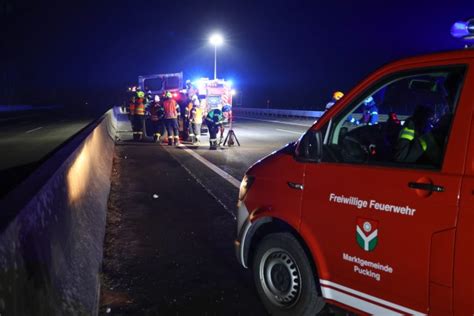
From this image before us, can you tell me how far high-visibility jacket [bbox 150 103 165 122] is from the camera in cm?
1664

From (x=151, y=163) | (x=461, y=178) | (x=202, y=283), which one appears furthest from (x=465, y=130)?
(x=151, y=163)

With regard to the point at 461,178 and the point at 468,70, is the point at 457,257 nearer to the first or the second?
the point at 461,178

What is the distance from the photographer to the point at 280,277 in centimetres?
368

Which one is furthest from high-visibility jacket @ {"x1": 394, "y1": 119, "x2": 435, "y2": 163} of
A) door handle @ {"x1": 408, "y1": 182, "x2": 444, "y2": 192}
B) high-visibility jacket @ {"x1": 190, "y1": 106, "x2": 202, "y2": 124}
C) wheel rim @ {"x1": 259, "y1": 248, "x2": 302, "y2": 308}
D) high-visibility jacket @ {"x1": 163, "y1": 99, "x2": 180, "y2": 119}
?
high-visibility jacket @ {"x1": 163, "y1": 99, "x2": 180, "y2": 119}

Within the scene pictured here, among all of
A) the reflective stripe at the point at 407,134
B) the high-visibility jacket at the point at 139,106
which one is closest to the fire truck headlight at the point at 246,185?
the reflective stripe at the point at 407,134

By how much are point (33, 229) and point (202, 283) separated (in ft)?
7.12

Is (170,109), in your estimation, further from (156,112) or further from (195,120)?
(156,112)

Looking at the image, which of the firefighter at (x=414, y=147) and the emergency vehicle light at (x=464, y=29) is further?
the emergency vehicle light at (x=464, y=29)

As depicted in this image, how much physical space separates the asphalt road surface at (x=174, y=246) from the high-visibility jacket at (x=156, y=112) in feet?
20.1

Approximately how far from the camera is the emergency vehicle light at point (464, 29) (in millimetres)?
3350

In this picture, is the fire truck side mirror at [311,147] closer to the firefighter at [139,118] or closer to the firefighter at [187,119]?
the firefighter at [187,119]

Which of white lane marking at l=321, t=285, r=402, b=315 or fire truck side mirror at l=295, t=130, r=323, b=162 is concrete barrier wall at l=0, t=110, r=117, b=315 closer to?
white lane marking at l=321, t=285, r=402, b=315

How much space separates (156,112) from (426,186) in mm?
14916

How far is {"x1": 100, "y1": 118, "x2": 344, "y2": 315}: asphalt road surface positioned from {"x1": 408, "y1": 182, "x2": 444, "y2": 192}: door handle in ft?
4.16
